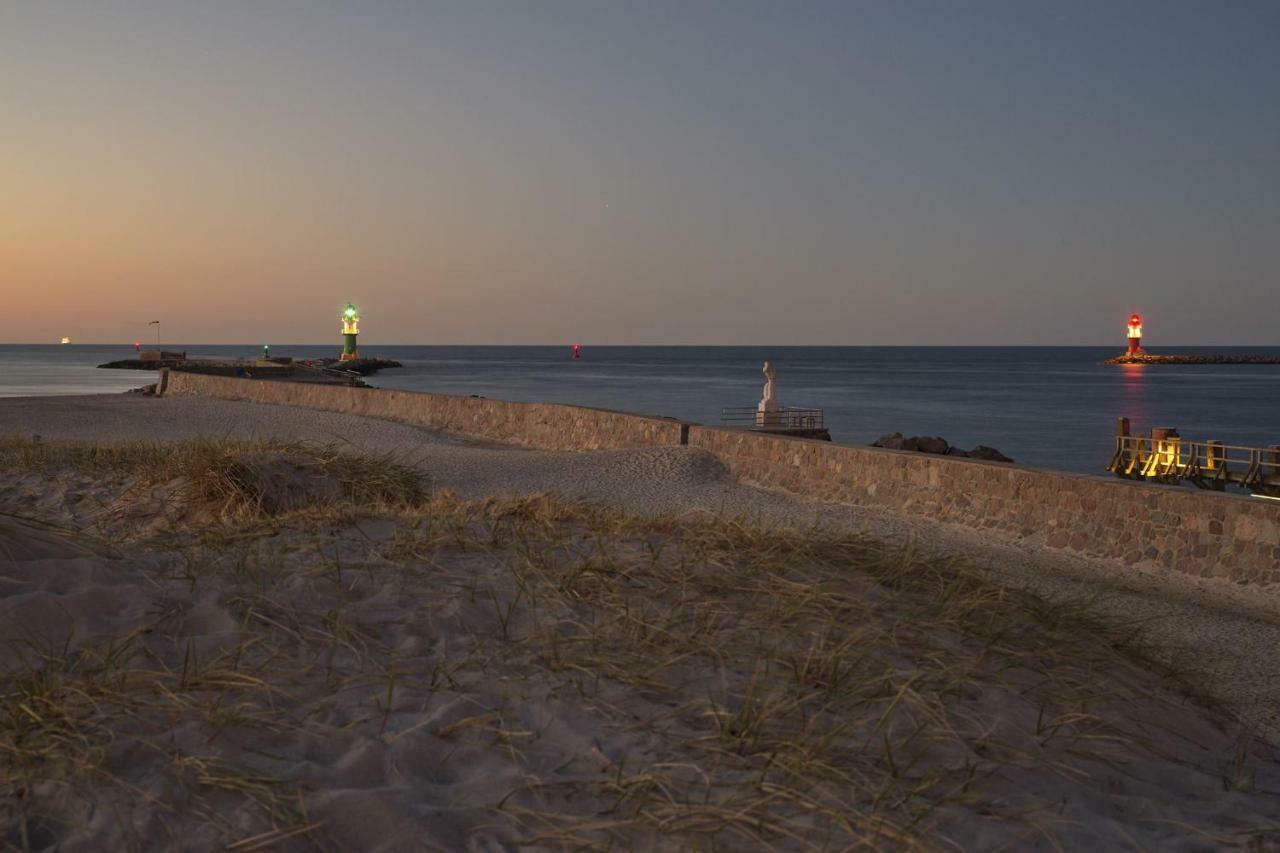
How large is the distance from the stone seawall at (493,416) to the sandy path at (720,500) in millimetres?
765

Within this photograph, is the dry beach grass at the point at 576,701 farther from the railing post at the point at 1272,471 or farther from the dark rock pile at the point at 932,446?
the dark rock pile at the point at 932,446

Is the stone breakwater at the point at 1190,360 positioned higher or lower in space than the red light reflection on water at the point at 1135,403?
higher

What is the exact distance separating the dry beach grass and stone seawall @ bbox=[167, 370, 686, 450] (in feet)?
43.6

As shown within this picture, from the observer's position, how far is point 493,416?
2233 centimetres

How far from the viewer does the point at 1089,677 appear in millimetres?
4492

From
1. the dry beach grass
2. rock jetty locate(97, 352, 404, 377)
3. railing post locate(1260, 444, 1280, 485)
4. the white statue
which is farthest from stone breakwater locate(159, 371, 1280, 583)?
rock jetty locate(97, 352, 404, 377)

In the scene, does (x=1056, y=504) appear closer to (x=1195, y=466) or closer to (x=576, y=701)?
(x=576, y=701)

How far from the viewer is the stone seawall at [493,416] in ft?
63.6

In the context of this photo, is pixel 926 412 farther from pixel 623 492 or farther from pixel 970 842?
pixel 970 842

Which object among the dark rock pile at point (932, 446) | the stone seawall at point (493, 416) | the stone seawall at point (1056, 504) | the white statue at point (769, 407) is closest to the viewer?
the stone seawall at point (1056, 504)

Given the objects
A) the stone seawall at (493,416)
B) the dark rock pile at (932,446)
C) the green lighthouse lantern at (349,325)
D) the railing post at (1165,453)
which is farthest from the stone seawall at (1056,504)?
the green lighthouse lantern at (349,325)

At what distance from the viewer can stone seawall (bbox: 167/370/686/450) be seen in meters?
19.4

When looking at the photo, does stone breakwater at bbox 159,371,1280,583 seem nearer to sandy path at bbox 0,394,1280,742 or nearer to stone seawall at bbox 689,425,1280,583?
stone seawall at bbox 689,425,1280,583

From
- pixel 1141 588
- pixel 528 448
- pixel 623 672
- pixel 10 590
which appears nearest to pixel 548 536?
pixel 623 672
